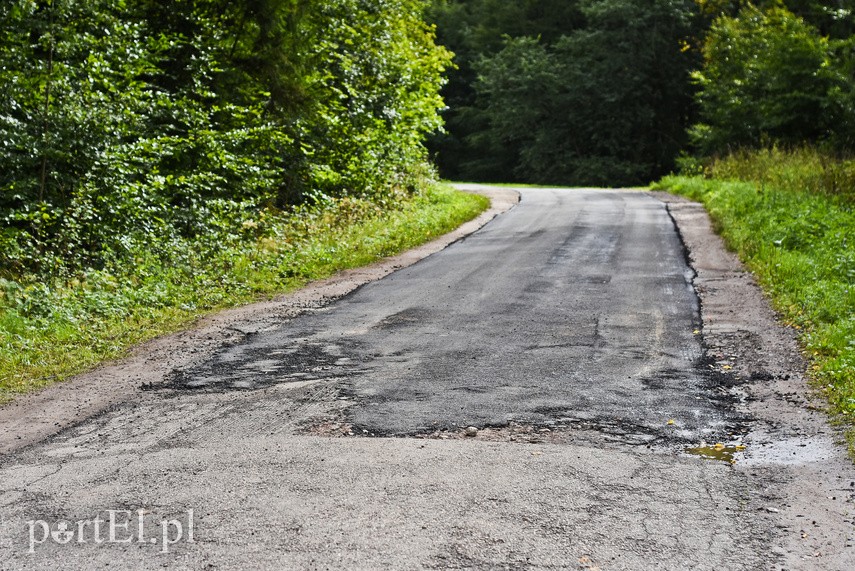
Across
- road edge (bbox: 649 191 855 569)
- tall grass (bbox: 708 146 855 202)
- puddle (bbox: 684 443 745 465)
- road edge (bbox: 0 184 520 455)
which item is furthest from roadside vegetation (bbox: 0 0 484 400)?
tall grass (bbox: 708 146 855 202)

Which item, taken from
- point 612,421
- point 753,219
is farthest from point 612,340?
point 753,219

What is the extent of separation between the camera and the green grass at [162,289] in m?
8.05

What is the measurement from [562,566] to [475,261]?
10340 mm

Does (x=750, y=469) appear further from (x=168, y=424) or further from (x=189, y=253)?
(x=189, y=253)

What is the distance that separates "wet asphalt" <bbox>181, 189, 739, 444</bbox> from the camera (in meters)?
6.10

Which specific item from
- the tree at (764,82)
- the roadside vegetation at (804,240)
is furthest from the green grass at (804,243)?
the tree at (764,82)

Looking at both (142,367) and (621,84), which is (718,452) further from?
(621,84)

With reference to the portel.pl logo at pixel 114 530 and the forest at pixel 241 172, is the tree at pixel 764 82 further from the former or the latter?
the portel.pl logo at pixel 114 530

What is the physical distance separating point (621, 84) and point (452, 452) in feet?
149

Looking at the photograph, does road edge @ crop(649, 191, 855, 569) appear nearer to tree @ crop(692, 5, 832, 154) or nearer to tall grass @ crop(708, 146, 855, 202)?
tall grass @ crop(708, 146, 855, 202)

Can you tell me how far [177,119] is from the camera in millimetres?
14000

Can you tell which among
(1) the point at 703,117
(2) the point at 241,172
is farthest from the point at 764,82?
(2) the point at 241,172

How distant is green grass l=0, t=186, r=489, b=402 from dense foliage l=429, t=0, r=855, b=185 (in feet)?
60.6

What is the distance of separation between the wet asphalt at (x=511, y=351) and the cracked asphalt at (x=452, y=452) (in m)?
0.03
